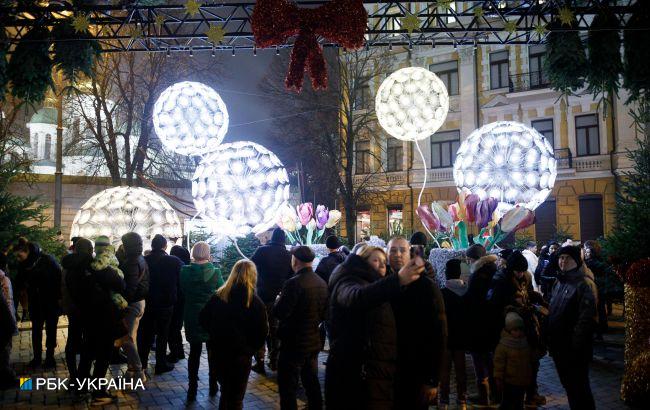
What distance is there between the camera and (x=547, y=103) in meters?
24.1

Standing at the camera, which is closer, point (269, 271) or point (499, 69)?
point (269, 271)

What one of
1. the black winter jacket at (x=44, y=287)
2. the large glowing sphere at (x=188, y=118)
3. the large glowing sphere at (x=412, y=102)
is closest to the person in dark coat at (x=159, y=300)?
the black winter jacket at (x=44, y=287)

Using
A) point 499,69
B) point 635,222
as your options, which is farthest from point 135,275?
point 499,69

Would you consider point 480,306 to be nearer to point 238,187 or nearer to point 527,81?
point 238,187

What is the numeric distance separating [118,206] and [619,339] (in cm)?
1022

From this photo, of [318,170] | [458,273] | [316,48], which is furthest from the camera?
[318,170]

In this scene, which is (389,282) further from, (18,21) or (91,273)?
(18,21)

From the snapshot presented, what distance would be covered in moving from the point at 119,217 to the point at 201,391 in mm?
5362

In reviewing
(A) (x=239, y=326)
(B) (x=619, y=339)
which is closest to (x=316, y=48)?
(A) (x=239, y=326)

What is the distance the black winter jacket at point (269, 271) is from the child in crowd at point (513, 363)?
129 inches

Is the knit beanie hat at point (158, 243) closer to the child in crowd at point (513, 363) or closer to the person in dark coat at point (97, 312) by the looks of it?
the person in dark coat at point (97, 312)

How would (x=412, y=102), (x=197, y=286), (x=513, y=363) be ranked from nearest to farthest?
(x=513, y=363) < (x=197, y=286) < (x=412, y=102)

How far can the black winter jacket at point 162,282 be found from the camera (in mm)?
7020

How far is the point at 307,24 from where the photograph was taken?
7.83 metres
